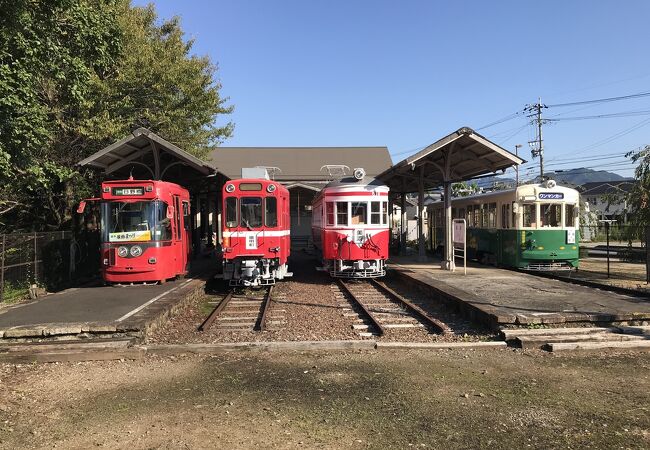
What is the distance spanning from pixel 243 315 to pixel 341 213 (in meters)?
5.36

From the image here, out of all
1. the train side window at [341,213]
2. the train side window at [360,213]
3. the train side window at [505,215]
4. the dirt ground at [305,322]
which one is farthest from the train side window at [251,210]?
the train side window at [505,215]

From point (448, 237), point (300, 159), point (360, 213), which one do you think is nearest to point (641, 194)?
point (448, 237)

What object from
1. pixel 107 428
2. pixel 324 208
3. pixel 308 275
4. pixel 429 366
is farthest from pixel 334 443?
pixel 308 275

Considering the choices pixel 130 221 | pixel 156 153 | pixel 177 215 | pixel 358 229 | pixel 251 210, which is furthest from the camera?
pixel 156 153

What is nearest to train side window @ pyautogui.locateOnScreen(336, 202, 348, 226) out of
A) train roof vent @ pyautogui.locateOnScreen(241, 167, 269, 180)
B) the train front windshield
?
train roof vent @ pyautogui.locateOnScreen(241, 167, 269, 180)

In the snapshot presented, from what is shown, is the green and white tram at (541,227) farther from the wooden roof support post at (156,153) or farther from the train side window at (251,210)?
the wooden roof support post at (156,153)

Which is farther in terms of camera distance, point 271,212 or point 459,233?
point 459,233

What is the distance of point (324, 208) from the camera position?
1590 cm

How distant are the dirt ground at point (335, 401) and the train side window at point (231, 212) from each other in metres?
6.65

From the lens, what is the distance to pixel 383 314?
10.7 meters

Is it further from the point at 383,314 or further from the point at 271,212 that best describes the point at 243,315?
the point at 271,212

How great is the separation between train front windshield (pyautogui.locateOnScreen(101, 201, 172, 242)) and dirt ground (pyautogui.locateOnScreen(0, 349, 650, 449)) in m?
5.91

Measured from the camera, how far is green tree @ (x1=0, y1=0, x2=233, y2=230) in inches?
336

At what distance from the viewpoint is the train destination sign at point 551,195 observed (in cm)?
1659
